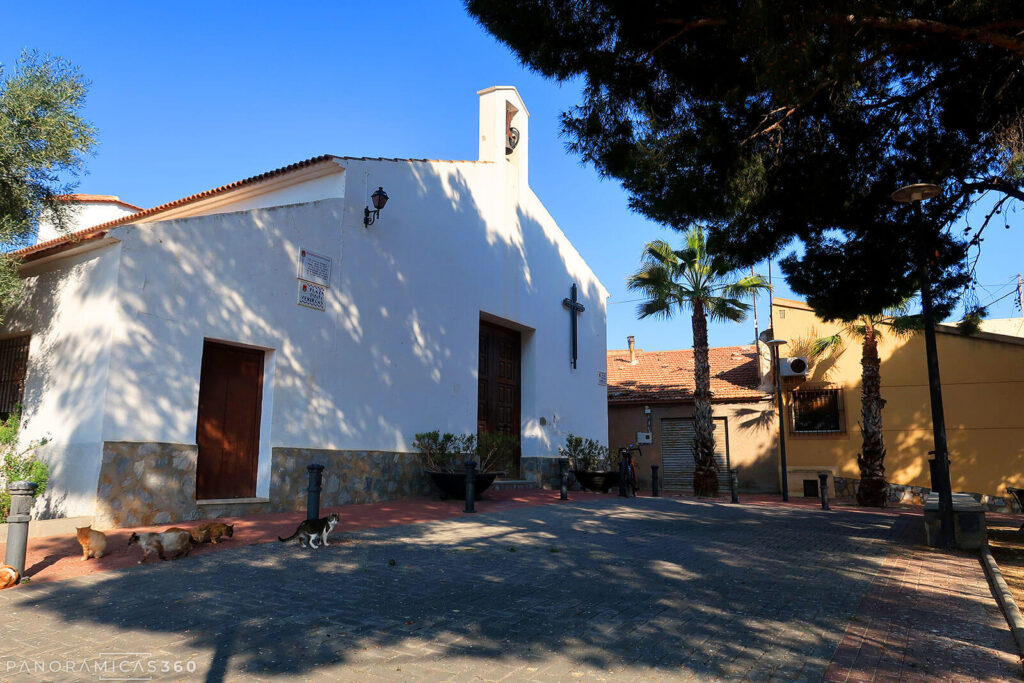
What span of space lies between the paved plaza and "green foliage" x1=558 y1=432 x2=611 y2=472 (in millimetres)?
9293

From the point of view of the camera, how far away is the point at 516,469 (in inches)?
652

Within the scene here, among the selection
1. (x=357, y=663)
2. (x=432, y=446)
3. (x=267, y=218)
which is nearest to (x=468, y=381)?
(x=432, y=446)

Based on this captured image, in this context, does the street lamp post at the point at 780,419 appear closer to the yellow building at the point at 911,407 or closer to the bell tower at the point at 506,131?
the yellow building at the point at 911,407

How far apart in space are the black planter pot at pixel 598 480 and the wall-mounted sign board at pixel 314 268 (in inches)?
339

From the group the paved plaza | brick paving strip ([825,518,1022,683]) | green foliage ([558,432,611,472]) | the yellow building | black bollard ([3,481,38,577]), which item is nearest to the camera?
the paved plaza

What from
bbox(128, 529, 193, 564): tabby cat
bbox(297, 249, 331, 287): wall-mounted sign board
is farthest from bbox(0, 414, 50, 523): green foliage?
bbox(297, 249, 331, 287): wall-mounted sign board

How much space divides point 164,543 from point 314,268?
5.38 metres

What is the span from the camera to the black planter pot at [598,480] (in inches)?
659

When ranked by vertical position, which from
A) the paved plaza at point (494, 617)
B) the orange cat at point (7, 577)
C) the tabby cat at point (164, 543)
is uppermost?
the tabby cat at point (164, 543)

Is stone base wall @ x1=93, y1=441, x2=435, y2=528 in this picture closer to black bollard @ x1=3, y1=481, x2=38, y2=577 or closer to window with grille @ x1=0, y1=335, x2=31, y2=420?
black bollard @ x1=3, y1=481, x2=38, y2=577

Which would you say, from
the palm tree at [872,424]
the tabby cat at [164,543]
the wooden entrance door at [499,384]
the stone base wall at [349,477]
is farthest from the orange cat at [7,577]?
the palm tree at [872,424]

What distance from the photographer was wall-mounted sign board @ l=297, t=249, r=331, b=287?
1070cm

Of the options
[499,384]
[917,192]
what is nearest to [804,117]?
[917,192]

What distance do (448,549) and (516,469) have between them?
8995 millimetres
